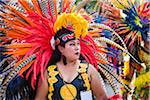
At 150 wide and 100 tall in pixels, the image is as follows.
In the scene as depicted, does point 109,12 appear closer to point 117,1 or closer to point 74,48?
point 117,1

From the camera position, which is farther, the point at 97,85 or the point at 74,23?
the point at 97,85

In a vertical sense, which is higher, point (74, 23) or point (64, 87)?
point (74, 23)

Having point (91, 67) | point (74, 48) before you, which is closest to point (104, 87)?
point (91, 67)

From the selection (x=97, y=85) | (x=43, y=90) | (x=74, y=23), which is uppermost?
(x=74, y=23)

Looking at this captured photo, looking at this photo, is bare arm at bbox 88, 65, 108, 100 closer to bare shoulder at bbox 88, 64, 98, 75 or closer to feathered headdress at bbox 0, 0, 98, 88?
bare shoulder at bbox 88, 64, 98, 75

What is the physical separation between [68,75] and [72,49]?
7.1 inches

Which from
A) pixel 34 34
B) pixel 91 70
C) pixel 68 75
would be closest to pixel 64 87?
pixel 68 75

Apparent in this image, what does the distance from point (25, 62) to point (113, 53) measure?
0.67m

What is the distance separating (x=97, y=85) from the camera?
2814 millimetres

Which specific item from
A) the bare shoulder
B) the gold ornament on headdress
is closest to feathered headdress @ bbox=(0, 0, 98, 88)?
the gold ornament on headdress

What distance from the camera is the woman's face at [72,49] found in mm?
2717

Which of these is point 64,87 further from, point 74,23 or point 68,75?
point 74,23

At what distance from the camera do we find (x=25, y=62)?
8.91 feet

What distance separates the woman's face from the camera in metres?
2.72
